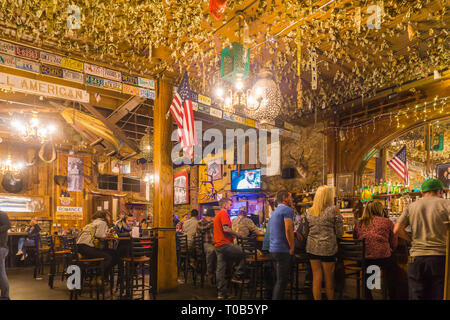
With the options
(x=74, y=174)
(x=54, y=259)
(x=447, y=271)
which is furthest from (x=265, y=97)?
(x=74, y=174)

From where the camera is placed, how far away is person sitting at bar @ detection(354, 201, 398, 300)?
4.55 m

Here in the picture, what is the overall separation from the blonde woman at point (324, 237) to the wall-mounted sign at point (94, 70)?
4280mm

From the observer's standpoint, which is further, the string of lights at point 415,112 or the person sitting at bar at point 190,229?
the string of lights at point 415,112

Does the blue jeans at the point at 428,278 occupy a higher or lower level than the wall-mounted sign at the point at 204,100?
lower

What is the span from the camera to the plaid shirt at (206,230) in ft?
22.7

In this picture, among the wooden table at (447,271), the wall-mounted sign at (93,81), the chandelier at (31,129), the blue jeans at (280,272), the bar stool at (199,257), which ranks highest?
the wall-mounted sign at (93,81)

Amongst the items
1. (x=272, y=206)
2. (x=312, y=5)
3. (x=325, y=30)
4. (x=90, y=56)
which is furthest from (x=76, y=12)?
(x=272, y=206)

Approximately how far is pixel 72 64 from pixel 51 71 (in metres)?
0.35

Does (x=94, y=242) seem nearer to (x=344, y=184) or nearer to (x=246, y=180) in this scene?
(x=344, y=184)

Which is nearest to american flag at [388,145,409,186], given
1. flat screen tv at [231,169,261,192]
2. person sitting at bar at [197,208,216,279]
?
flat screen tv at [231,169,261,192]

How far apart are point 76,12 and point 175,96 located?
2.10 meters

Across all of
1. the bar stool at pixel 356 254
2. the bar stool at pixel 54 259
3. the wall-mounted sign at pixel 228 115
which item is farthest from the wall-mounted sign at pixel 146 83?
the bar stool at pixel 356 254

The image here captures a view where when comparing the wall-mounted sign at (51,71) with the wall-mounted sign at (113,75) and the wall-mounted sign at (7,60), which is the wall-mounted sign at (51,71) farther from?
the wall-mounted sign at (113,75)

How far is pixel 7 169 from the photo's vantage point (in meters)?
11.8
